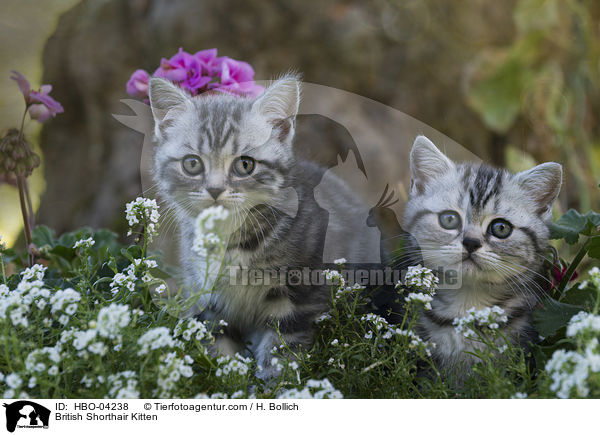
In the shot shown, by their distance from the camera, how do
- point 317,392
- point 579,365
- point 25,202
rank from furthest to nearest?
point 25,202
point 317,392
point 579,365

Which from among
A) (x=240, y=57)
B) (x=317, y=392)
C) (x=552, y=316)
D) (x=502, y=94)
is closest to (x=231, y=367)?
(x=317, y=392)

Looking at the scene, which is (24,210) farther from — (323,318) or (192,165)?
(323,318)

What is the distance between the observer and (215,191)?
40.1 inches

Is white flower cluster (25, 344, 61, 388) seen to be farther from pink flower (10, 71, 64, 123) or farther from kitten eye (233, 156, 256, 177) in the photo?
pink flower (10, 71, 64, 123)

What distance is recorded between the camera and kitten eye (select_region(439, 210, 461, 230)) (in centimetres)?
109

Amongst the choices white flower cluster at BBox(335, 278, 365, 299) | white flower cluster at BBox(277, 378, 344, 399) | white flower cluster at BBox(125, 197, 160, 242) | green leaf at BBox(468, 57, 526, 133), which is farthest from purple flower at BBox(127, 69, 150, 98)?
green leaf at BBox(468, 57, 526, 133)

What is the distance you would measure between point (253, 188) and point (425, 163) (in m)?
0.37

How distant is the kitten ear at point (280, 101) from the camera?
3.57 ft

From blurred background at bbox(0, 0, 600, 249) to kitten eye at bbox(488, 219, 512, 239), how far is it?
136cm

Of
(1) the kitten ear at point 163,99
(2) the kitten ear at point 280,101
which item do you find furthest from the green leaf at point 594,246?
(1) the kitten ear at point 163,99

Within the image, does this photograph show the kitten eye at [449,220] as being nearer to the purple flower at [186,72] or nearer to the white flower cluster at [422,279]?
the white flower cluster at [422,279]
